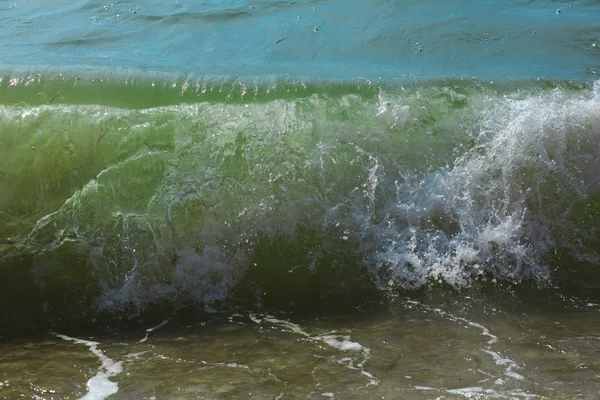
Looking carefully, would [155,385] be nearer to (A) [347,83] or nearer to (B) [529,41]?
(A) [347,83]

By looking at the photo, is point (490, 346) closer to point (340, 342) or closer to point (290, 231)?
point (340, 342)

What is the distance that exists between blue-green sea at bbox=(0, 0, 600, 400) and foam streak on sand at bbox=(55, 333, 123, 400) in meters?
0.01

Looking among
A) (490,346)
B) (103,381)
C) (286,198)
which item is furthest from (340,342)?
(286,198)

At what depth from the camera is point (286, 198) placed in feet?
15.5

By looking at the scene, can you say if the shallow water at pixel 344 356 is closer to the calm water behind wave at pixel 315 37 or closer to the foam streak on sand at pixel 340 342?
the foam streak on sand at pixel 340 342

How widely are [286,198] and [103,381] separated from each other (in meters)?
1.89

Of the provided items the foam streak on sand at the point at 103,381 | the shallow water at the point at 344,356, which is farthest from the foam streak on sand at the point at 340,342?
the foam streak on sand at the point at 103,381

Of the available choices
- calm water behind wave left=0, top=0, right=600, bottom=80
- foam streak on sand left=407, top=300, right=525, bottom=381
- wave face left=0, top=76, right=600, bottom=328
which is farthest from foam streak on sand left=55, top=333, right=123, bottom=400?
calm water behind wave left=0, top=0, right=600, bottom=80

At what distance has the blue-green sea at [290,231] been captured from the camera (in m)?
3.43

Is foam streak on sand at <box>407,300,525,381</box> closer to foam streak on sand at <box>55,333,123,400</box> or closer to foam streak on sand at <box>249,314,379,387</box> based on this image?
foam streak on sand at <box>249,314,379,387</box>

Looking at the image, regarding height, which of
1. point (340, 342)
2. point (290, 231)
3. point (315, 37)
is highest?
point (315, 37)

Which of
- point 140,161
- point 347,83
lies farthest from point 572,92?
point 140,161

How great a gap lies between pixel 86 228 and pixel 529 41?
16.4 feet

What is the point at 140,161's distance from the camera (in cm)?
484
